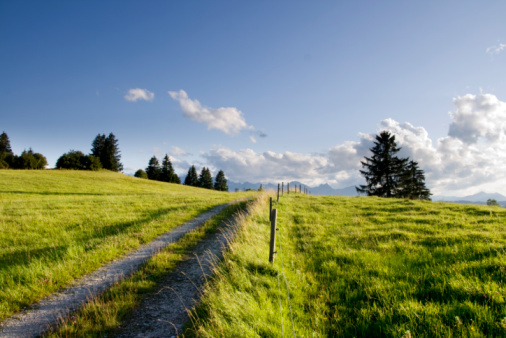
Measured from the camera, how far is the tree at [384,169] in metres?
38.5

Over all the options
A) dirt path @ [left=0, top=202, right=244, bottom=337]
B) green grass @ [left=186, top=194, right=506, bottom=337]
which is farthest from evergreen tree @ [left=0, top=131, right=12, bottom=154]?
green grass @ [left=186, top=194, right=506, bottom=337]

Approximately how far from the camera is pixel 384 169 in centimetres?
3884

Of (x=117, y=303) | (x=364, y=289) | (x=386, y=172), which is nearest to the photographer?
(x=364, y=289)

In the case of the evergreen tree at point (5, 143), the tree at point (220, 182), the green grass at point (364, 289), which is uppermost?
the evergreen tree at point (5, 143)

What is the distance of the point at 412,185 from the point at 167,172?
74.1 metres

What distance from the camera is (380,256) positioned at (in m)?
6.27

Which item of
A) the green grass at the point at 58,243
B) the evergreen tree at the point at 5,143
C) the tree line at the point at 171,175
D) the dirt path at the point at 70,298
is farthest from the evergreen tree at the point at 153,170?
the dirt path at the point at 70,298

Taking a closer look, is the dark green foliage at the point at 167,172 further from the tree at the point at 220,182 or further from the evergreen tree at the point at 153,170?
the tree at the point at 220,182

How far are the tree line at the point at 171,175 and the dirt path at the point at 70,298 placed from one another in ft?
263

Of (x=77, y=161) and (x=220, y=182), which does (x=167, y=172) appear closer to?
(x=220, y=182)

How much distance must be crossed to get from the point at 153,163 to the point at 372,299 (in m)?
91.5

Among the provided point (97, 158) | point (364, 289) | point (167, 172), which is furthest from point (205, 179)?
point (364, 289)

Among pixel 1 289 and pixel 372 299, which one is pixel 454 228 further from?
pixel 1 289

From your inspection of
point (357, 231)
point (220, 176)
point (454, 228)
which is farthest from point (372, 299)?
point (220, 176)
